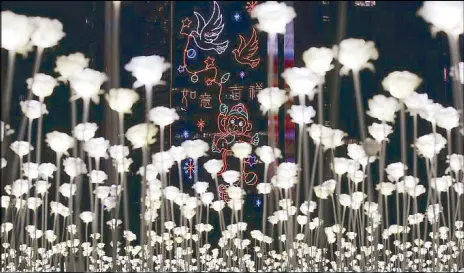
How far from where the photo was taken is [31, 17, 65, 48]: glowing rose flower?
5.76 meters

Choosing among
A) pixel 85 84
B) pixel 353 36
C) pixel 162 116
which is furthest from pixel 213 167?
pixel 353 36

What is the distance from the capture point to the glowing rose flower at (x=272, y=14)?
577 centimetres

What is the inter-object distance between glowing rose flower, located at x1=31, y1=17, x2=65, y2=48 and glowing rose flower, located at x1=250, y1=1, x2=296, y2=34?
1643 mm

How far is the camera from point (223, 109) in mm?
21297

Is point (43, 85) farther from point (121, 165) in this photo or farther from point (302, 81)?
point (302, 81)

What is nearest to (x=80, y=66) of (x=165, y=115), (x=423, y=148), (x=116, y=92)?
(x=116, y=92)

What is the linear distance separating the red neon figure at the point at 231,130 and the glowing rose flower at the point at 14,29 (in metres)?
15.3

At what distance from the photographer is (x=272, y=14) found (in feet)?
18.9

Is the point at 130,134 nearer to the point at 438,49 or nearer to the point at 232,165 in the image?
the point at 438,49

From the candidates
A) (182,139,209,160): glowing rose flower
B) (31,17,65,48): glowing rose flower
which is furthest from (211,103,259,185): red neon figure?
(31,17,65,48): glowing rose flower

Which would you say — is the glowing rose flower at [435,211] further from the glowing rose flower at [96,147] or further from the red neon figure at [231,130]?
the red neon figure at [231,130]

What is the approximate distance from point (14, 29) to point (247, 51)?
632 inches

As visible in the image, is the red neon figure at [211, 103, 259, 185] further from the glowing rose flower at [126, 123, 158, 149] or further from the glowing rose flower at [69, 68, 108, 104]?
the glowing rose flower at [69, 68, 108, 104]

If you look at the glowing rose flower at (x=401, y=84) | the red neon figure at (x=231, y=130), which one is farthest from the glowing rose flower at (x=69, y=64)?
the red neon figure at (x=231, y=130)
